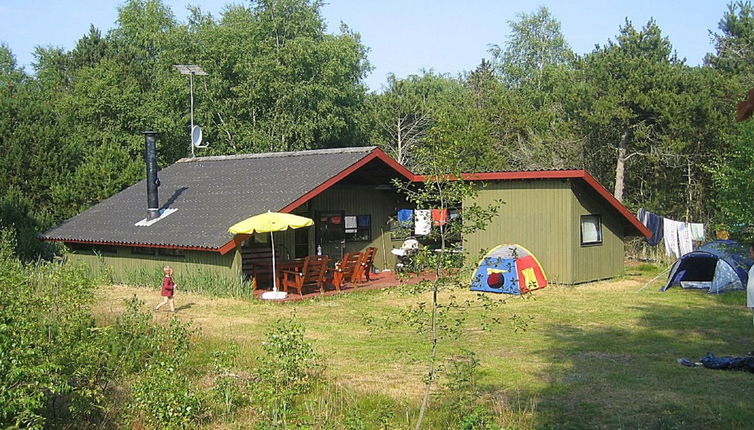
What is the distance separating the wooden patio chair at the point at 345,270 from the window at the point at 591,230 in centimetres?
539

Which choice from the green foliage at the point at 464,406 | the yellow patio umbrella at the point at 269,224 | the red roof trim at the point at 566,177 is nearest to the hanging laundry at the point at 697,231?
the red roof trim at the point at 566,177

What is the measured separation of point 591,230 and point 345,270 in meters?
6.16

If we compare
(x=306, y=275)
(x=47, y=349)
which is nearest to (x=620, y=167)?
(x=306, y=275)

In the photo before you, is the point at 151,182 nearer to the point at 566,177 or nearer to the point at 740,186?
the point at 566,177

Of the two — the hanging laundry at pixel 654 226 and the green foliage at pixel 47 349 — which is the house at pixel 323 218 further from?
the green foliage at pixel 47 349

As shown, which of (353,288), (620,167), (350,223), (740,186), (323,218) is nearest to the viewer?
(740,186)

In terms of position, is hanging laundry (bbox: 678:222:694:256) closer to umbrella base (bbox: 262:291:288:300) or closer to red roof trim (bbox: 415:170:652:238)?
red roof trim (bbox: 415:170:652:238)

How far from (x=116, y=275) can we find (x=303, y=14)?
2406cm

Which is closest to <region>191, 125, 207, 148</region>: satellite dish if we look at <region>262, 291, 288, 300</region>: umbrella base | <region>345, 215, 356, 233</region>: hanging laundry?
<region>345, 215, 356, 233</region>: hanging laundry

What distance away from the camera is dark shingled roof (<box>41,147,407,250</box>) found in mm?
16953

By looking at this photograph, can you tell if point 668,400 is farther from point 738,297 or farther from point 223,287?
point 223,287

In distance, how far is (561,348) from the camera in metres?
10.9

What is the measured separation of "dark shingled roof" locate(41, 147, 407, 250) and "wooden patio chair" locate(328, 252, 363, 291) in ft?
5.75

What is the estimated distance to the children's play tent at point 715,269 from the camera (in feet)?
53.7
